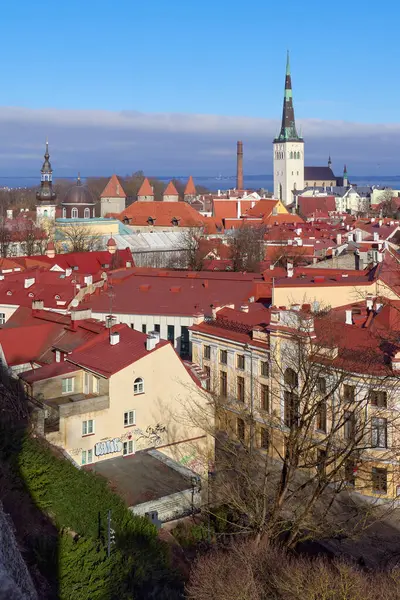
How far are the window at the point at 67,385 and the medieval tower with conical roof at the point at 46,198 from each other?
2049 inches

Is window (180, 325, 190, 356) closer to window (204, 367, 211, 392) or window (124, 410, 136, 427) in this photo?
window (204, 367, 211, 392)

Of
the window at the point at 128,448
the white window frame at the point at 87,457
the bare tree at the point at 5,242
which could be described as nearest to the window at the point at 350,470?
the window at the point at 128,448

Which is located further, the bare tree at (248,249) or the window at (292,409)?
the bare tree at (248,249)

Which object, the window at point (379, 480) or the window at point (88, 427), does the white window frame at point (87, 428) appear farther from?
the window at point (379, 480)

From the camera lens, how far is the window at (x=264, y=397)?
25.8 m

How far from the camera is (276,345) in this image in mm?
25016

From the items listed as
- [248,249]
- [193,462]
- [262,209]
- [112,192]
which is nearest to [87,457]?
[193,462]

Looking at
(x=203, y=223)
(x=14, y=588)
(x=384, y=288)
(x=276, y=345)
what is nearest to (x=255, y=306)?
(x=384, y=288)

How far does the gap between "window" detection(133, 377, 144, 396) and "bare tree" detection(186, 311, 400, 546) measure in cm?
198

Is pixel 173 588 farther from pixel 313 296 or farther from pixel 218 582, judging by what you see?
pixel 313 296

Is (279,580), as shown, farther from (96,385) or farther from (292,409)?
(96,385)

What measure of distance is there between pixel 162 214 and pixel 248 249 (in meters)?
26.5

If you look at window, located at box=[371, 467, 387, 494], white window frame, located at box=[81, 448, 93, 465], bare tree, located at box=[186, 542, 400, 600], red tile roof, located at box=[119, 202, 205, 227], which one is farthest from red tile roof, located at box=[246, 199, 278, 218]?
bare tree, located at box=[186, 542, 400, 600]

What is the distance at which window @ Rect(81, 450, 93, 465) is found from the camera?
2108 cm
